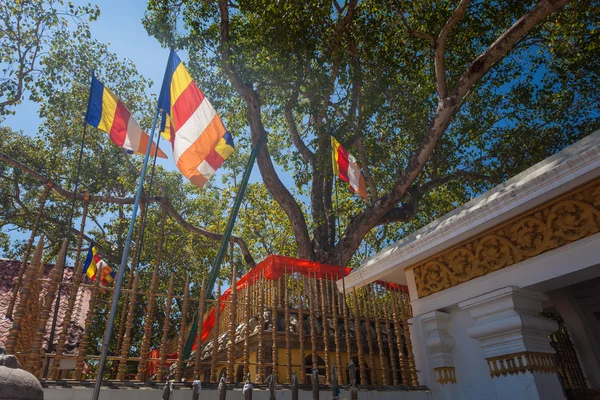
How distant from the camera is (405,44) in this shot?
1105 cm

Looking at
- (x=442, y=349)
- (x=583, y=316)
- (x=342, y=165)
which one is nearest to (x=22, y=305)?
(x=442, y=349)

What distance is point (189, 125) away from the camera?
5.59 meters

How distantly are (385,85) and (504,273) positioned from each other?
762 centimetres

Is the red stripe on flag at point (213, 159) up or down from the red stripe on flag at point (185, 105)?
down

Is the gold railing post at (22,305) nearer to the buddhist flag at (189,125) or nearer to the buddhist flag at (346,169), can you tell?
the buddhist flag at (189,125)

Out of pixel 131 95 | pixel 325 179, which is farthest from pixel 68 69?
pixel 325 179

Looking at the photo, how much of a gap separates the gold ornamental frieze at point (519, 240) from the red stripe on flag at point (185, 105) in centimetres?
369

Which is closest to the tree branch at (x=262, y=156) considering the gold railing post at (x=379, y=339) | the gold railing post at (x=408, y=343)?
the gold railing post at (x=379, y=339)

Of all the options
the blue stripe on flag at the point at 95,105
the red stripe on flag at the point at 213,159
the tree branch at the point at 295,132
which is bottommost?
the red stripe on flag at the point at 213,159

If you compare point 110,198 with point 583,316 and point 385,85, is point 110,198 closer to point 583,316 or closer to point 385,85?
point 385,85

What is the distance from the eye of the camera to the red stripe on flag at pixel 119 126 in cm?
615

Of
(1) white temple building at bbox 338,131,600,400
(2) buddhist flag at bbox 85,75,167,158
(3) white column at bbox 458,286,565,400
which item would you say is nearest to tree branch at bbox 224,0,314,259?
(2) buddhist flag at bbox 85,75,167,158

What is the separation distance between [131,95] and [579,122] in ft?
47.4

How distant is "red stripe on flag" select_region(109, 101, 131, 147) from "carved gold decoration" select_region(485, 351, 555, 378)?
564cm
